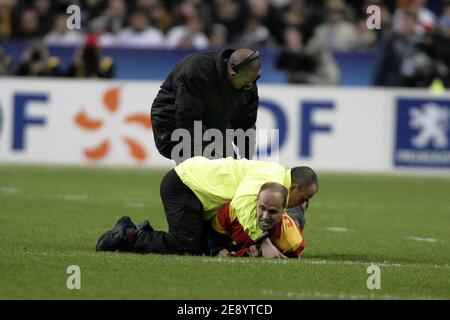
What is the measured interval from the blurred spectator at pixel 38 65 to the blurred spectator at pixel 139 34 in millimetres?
1848

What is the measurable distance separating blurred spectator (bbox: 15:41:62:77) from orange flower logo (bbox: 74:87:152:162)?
1.45m

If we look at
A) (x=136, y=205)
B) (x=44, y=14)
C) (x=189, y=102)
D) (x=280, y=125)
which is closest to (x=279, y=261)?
(x=189, y=102)

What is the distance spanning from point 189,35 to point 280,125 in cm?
356

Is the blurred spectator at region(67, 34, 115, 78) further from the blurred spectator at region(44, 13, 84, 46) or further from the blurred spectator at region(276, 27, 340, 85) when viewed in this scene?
the blurred spectator at region(276, 27, 340, 85)

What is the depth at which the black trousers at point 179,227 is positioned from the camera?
9.81m

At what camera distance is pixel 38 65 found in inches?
799

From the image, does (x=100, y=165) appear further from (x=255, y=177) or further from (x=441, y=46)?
(x=255, y=177)

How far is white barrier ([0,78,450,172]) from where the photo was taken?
19219 millimetres

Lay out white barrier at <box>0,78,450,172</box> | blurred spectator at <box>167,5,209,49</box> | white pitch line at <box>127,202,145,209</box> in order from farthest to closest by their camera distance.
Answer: blurred spectator at <box>167,5,209,49</box> → white barrier at <box>0,78,450,172</box> → white pitch line at <box>127,202,145,209</box>

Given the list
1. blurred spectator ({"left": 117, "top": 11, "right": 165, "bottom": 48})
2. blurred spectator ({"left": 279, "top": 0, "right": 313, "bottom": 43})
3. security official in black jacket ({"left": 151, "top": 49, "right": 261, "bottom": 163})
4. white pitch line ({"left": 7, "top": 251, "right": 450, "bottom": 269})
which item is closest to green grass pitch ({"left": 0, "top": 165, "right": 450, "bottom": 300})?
white pitch line ({"left": 7, "top": 251, "right": 450, "bottom": 269})

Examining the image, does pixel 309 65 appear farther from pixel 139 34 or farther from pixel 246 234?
pixel 246 234

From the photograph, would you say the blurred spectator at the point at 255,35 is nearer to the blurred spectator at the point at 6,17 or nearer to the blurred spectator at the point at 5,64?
the blurred spectator at the point at 5,64

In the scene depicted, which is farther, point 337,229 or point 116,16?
point 116,16

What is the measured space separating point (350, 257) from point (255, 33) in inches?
487
